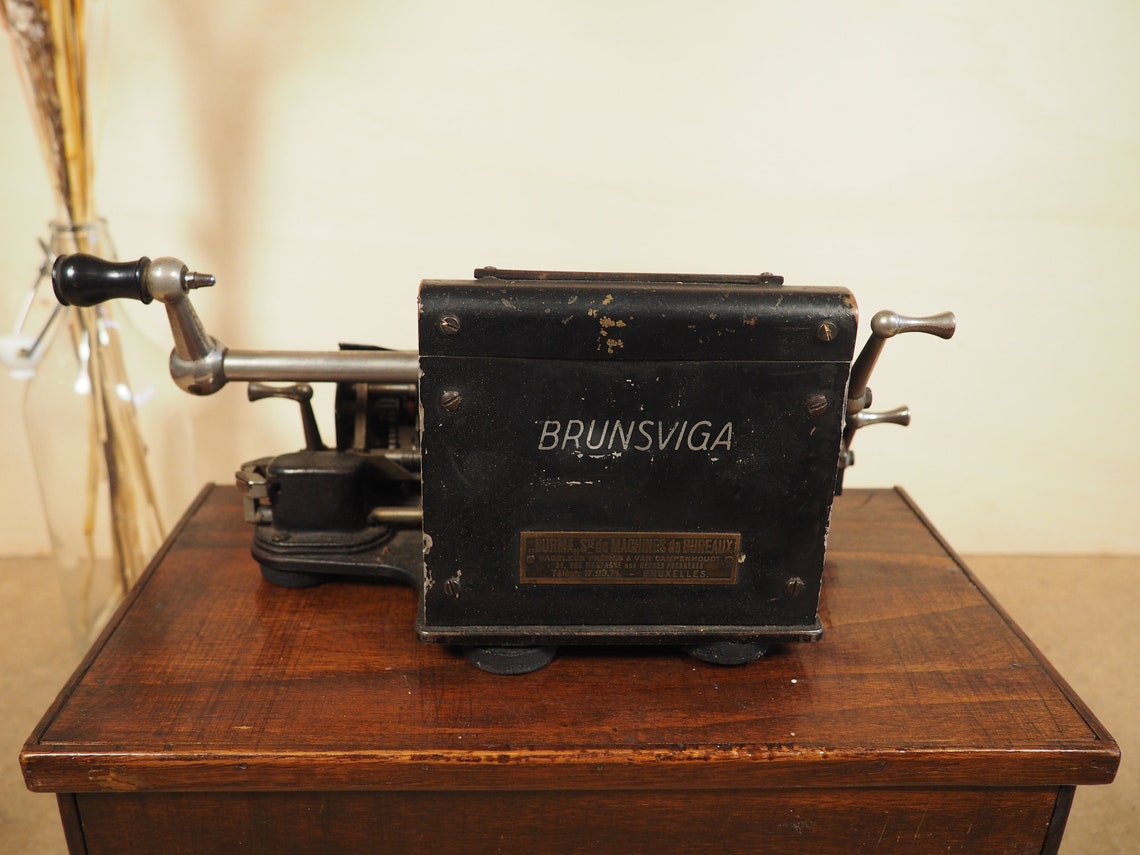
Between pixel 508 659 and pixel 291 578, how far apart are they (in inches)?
11.6

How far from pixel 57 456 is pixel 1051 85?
5.18ft

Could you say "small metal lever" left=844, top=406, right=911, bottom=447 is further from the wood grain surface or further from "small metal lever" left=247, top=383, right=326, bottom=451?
"small metal lever" left=247, top=383, right=326, bottom=451

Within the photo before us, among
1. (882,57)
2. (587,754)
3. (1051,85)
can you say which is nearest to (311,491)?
(587,754)

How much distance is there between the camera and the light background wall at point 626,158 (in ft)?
4.94

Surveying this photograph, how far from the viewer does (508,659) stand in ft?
3.37

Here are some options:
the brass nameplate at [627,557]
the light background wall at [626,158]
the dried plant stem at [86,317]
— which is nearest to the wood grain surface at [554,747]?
the brass nameplate at [627,557]

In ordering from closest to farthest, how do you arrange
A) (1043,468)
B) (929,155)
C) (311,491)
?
1. (311,491)
2. (929,155)
3. (1043,468)

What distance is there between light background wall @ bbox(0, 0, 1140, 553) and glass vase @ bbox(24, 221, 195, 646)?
149mm

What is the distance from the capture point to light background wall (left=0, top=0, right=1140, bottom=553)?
1.51 metres

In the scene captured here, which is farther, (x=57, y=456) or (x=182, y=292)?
(x=57, y=456)

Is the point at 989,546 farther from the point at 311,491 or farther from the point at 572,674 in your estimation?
the point at 311,491

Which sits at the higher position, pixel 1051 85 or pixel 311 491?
pixel 1051 85

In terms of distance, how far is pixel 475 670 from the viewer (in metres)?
1.03

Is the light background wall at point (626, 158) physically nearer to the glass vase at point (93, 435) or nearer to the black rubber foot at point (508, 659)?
the glass vase at point (93, 435)
